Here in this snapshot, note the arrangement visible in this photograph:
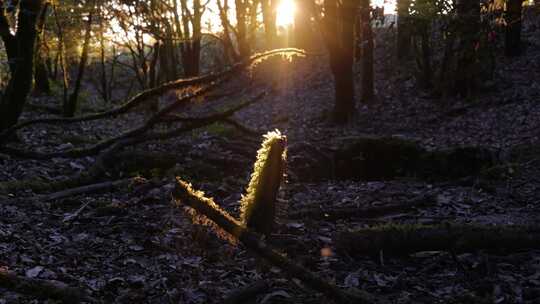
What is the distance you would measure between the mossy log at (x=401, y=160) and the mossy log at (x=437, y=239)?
3.73 meters

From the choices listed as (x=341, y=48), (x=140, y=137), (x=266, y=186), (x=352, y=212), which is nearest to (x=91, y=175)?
(x=140, y=137)

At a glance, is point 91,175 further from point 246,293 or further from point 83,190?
point 246,293

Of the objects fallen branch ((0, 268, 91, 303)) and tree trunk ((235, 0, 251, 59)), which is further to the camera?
tree trunk ((235, 0, 251, 59))

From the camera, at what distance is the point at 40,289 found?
3.60m

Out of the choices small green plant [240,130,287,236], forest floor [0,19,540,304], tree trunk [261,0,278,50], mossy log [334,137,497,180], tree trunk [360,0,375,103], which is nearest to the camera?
forest floor [0,19,540,304]

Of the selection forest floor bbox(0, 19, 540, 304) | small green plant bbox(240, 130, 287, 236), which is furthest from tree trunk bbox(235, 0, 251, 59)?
small green plant bbox(240, 130, 287, 236)

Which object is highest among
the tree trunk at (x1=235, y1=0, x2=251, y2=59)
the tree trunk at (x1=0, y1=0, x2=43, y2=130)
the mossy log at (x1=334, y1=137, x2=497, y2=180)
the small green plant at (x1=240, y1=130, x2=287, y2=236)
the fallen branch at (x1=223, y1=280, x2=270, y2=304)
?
the tree trunk at (x1=235, y1=0, x2=251, y2=59)

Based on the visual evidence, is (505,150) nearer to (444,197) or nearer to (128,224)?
(444,197)

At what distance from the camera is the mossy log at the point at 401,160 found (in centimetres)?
877

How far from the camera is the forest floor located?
4.16 meters


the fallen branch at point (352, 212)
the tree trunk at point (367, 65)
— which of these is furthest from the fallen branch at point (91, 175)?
the tree trunk at point (367, 65)

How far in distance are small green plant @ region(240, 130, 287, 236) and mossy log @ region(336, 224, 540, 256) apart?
0.79 m

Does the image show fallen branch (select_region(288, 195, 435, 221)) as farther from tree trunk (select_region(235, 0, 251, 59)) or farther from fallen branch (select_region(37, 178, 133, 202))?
tree trunk (select_region(235, 0, 251, 59))


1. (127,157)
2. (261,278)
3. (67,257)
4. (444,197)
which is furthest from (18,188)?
(444,197)
